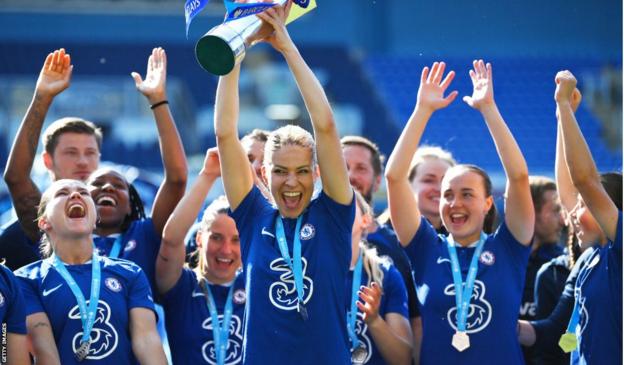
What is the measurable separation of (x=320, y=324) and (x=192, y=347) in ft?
3.30

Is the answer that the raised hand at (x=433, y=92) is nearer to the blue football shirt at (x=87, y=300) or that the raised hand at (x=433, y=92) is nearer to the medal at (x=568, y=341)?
the medal at (x=568, y=341)

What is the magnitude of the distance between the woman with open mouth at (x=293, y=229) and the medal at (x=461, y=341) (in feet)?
2.13

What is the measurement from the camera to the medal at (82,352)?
382cm

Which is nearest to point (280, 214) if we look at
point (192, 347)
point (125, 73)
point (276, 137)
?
point (276, 137)

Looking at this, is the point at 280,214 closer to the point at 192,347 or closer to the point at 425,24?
the point at 192,347

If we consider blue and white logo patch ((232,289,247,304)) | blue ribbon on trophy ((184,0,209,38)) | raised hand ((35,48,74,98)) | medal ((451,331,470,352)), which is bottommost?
medal ((451,331,470,352))

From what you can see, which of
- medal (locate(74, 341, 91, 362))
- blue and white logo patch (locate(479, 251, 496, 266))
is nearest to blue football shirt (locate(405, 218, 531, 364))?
blue and white logo patch (locate(479, 251, 496, 266))

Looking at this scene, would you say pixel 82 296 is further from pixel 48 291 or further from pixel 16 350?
pixel 16 350

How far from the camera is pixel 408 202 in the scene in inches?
166

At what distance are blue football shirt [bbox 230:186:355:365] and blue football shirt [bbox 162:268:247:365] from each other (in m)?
0.75

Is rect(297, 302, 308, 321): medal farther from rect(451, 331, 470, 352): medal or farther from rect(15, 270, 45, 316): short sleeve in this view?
Result: rect(15, 270, 45, 316): short sleeve

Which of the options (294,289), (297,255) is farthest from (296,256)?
(294,289)

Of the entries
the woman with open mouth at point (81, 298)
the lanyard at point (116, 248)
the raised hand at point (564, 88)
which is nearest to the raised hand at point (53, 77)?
the woman with open mouth at point (81, 298)

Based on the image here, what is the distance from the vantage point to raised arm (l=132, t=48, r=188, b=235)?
4.64 meters
